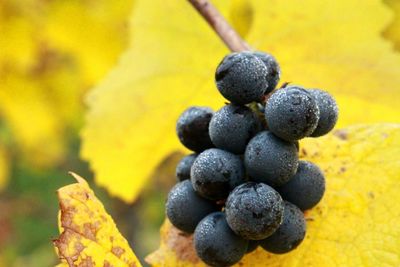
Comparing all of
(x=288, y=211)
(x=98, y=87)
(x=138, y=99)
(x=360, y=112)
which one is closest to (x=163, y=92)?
(x=138, y=99)

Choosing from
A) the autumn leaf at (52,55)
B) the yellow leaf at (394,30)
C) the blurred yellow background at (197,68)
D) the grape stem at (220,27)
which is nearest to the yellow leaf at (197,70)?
the blurred yellow background at (197,68)

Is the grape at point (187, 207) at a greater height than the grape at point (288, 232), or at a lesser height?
greater

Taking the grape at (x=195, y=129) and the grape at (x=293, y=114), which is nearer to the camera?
the grape at (x=293, y=114)

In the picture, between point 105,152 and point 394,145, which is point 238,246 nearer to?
point 394,145

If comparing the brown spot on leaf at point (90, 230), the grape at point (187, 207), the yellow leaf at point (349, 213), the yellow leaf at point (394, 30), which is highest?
the brown spot on leaf at point (90, 230)

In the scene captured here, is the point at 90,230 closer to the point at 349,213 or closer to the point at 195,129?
the point at 195,129

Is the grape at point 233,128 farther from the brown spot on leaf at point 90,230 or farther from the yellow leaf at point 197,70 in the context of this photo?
the yellow leaf at point 197,70

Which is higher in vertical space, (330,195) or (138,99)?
(138,99)

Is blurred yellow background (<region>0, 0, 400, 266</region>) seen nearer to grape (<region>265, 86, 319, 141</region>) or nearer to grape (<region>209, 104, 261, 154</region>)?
grape (<region>209, 104, 261, 154</region>)

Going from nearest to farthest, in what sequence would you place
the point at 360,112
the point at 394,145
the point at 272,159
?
the point at 272,159
the point at 394,145
the point at 360,112
